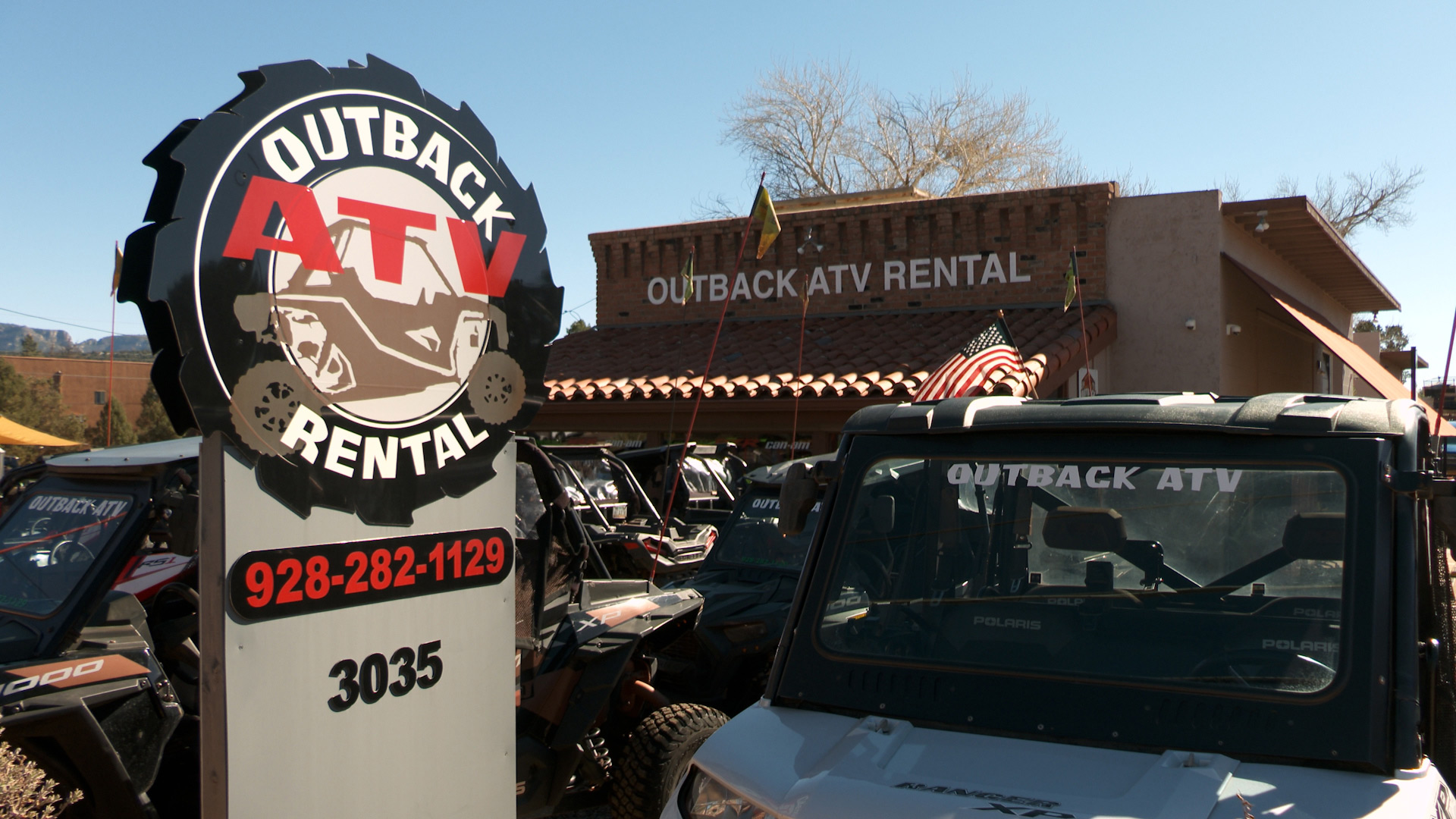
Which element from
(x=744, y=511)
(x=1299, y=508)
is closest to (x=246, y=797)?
(x=1299, y=508)

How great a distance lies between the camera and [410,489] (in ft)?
11.7

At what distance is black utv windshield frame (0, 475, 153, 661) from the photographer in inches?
168

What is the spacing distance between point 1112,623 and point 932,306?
44.6 feet

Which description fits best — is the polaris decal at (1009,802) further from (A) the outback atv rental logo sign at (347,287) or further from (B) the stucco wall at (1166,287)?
(B) the stucco wall at (1166,287)

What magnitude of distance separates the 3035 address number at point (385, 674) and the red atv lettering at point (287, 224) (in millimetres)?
1195

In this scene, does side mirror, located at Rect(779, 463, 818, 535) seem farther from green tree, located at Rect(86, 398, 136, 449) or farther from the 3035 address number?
green tree, located at Rect(86, 398, 136, 449)

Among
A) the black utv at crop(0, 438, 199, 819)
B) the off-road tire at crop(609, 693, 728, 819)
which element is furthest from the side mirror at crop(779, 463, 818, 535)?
the black utv at crop(0, 438, 199, 819)

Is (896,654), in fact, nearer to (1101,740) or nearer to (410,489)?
(1101,740)

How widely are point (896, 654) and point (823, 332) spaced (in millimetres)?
13386

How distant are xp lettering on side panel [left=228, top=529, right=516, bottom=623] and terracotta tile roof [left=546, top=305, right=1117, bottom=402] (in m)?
9.35

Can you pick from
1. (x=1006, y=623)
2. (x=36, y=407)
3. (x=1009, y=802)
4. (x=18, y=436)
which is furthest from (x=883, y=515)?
(x=36, y=407)

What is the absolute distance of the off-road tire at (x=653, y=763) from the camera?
5.11 m

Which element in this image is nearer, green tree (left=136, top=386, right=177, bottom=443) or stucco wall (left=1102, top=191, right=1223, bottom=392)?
stucco wall (left=1102, top=191, right=1223, bottom=392)

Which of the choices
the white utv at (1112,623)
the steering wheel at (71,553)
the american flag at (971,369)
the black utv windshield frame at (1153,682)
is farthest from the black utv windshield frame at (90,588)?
the american flag at (971,369)
